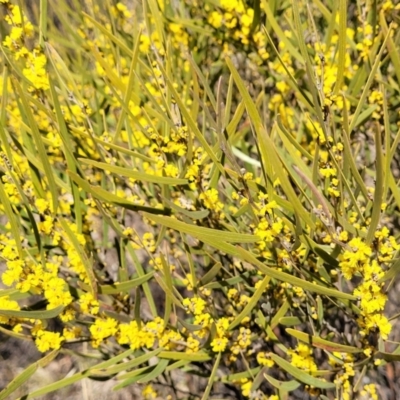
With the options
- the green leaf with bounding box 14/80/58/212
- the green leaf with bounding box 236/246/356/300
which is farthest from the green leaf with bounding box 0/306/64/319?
the green leaf with bounding box 236/246/356/300

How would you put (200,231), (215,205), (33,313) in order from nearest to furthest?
(200,231), (33,313), (215,205)

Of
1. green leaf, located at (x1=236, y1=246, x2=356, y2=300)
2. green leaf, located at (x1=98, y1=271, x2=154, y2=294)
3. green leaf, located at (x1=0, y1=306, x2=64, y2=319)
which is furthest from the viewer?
green leaf, located at (x1=98, y1=271, x2=154, y2=294)

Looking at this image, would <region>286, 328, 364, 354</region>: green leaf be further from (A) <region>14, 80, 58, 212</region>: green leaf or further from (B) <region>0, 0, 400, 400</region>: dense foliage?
(A) <region>14, 80, 58, 212</region>: green leaf

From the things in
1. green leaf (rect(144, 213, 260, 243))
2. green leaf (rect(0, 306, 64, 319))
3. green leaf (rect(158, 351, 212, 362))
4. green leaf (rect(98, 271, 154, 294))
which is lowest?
green leaf (rect(158, 351, 212, 362))

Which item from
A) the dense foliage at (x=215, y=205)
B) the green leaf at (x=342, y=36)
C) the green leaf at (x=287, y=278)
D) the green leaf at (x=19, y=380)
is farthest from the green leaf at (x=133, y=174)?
the green leaf at (x=19, y=380)

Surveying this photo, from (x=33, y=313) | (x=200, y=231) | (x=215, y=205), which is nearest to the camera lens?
(x=200, y=231)

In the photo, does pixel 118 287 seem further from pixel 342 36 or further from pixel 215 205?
pixel 342 36

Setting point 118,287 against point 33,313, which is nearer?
point 33,313

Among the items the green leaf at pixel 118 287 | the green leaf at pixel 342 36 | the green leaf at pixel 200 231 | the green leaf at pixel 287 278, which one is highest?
the green leaf at pixel 342 36

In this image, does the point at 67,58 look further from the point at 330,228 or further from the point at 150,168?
the point at 330,228

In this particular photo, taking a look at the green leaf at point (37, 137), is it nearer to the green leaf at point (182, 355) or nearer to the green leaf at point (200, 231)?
the green leaf at point (200, 231)

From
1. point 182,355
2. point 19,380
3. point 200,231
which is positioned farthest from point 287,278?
point 19,380

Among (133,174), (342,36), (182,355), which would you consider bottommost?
(182,355)

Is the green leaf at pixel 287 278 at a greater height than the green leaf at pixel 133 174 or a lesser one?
lesser
